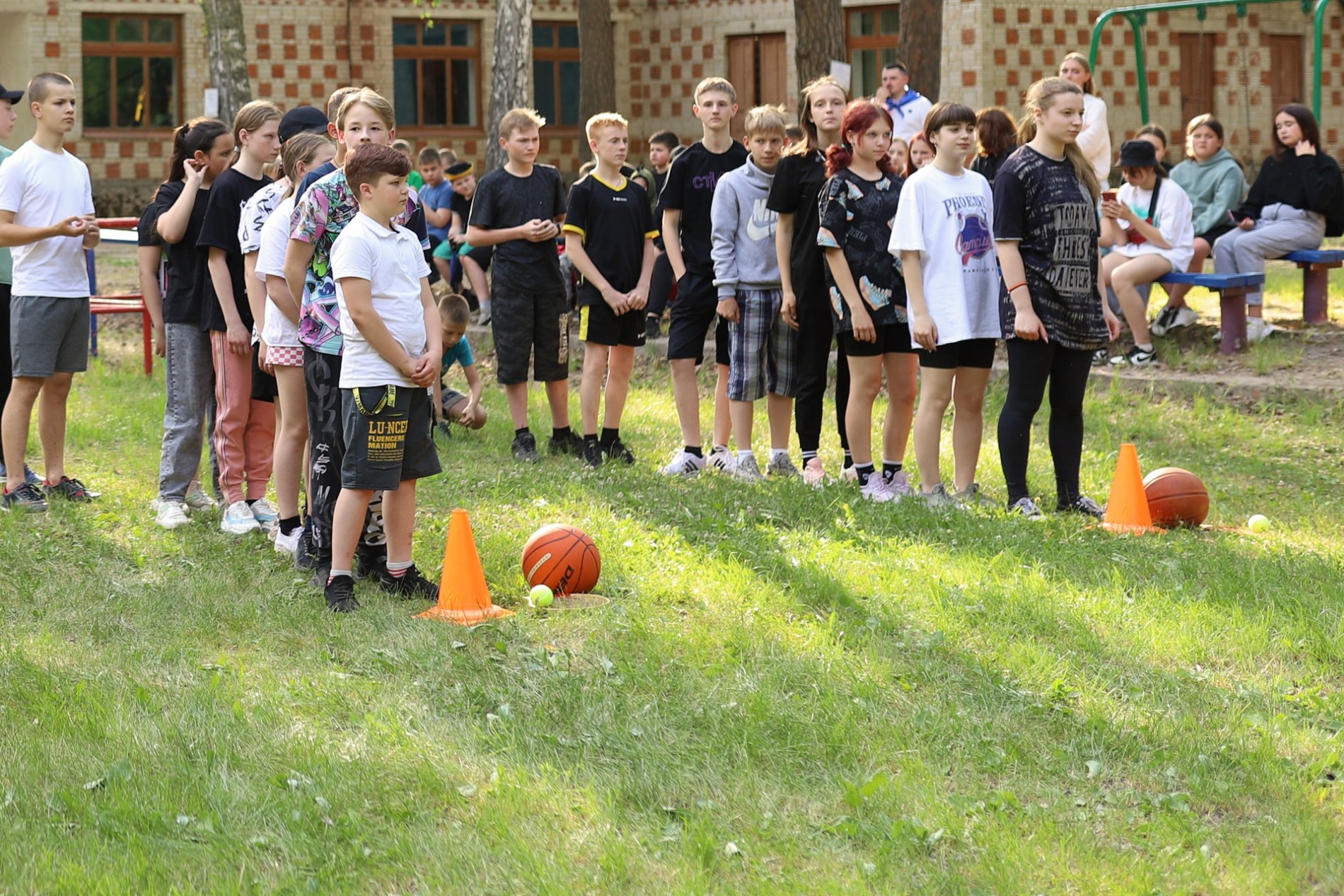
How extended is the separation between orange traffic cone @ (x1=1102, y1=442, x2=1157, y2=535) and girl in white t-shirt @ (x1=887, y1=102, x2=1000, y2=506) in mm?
780

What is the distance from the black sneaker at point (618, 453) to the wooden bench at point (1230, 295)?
190 inches

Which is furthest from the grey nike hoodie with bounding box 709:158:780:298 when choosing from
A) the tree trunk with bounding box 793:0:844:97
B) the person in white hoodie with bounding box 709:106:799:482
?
the tree trunk with bounding box 793:0:844:97

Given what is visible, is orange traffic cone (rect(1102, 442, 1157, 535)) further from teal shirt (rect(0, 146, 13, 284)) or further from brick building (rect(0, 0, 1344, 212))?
brick building (rect(0, 0, 1344, 212))

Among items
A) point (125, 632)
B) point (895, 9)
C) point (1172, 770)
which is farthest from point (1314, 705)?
point (895, 9)

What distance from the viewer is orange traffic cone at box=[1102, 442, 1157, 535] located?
724cm

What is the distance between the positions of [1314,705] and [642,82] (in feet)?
81.8

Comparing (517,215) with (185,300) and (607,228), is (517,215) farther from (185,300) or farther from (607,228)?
(185,300)

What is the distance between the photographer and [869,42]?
87.1 ft

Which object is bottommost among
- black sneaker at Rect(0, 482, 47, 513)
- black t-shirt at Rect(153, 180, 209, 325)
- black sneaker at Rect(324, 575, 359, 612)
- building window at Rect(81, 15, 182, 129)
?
black sneaker at Rect(324, 575, 359, 612)

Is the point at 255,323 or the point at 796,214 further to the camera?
the point at 796,214

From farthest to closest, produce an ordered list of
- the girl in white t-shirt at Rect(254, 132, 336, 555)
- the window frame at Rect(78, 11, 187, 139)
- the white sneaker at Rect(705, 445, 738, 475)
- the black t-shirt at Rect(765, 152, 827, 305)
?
the window frame at Rect(78, 11, 187, 139) < the white sneaker at Rect(705, 445, 738, 475) < the black t-shirt at Rect(765, 152, 827, 305) < the girl in white t-shirt at Rect(254, 132, 336, 555)

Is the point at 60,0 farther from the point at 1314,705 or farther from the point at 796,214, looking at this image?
the point at 1314,705

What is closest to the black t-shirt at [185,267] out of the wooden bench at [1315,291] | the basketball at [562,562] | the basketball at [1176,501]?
the basketball at [562,562]

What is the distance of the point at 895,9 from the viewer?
2656 centimetres
